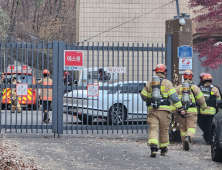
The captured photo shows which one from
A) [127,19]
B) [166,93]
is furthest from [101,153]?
[127,19]

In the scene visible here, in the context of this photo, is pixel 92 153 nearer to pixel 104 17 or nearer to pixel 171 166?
pixel 171 166

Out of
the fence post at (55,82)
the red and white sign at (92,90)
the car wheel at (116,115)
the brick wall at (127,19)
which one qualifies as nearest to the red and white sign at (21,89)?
the fence post at (55,82)

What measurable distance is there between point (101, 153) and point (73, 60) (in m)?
2.70

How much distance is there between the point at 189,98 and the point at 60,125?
322 cm

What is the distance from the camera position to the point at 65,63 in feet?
35.3

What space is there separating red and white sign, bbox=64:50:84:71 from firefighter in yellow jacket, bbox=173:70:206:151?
2410 mm

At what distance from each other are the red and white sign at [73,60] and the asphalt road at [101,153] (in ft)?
5.71

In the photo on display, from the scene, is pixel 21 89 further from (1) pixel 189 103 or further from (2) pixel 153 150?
(1) pixel 189 103

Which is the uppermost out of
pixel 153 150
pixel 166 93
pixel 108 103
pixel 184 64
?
pixel 184 64

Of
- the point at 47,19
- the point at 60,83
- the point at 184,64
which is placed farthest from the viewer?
the point at 47,19

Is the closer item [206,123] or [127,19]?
[206,123]

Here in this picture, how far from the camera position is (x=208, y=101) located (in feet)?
35.0

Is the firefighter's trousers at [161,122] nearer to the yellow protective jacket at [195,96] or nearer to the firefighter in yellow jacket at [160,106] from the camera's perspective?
the firefighter in yellow jacket at [160,106]

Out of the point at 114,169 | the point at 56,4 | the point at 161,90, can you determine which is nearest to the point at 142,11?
the point at 161,90
